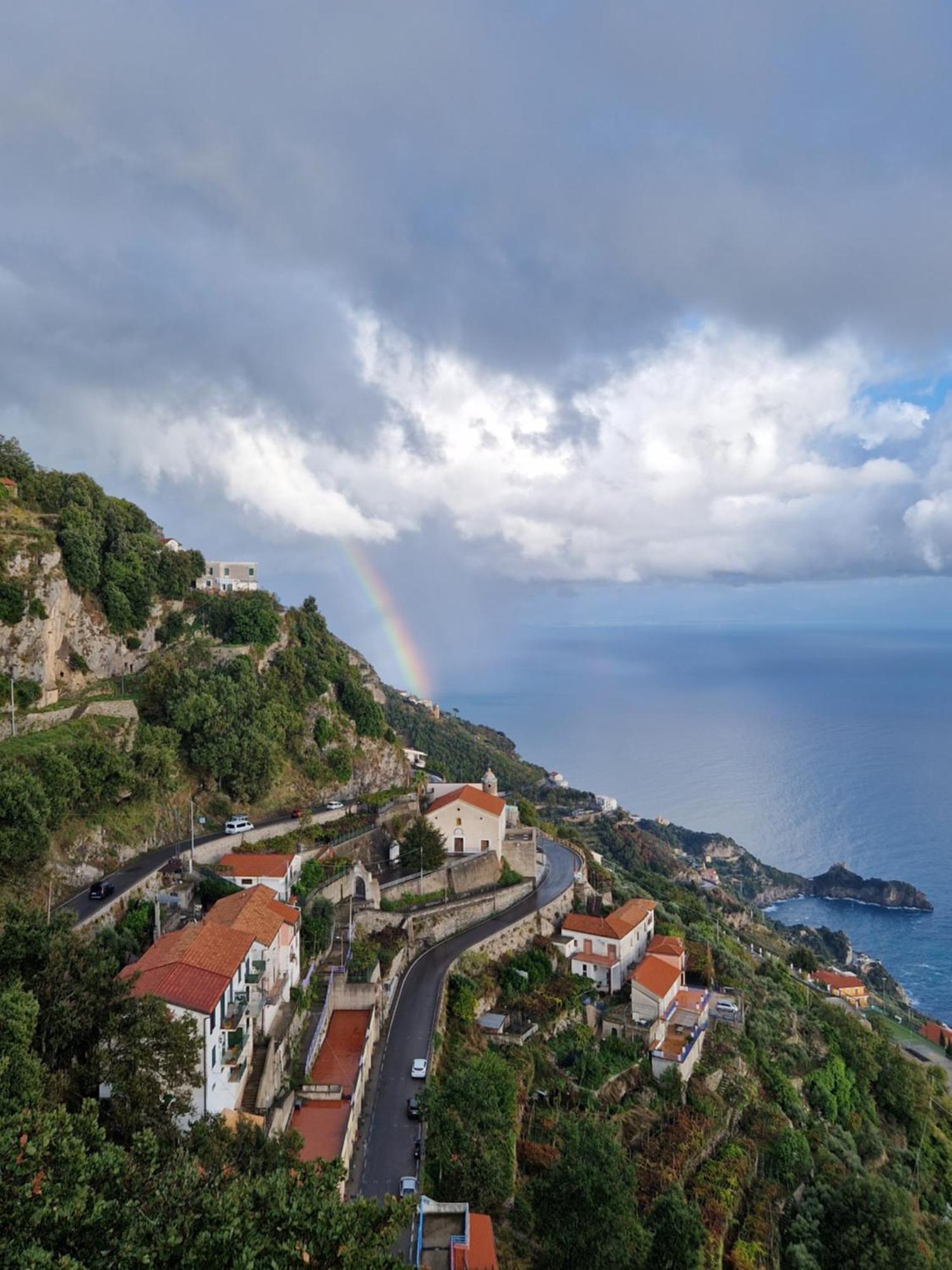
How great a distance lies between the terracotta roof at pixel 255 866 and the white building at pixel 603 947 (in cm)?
1362

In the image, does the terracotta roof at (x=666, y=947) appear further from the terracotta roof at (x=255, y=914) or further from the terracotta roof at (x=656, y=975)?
the terracotta roof at (x=255, y=914)

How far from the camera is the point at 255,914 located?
79.3 feet

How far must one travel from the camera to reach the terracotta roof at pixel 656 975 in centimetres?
3178

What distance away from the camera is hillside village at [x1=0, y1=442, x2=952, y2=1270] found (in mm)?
14688

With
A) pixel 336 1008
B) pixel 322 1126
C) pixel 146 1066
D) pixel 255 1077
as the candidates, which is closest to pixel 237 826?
pixel 336 1008

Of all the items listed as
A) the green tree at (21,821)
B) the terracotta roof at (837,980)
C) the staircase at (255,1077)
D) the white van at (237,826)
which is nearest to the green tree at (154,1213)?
the staircase at (255,1077)

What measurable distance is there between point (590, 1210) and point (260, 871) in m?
18.4

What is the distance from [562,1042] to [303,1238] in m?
21.4

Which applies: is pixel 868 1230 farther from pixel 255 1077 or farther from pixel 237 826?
pixel 237 826

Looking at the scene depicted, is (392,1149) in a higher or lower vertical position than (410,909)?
lower

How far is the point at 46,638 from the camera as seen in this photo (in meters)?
37.6

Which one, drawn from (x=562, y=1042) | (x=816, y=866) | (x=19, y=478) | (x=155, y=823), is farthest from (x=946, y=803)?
(x=19, y=478)

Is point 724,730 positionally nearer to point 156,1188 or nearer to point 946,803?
point 946,803

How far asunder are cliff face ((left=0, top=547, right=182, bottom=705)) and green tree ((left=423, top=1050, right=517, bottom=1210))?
27.2 meters
